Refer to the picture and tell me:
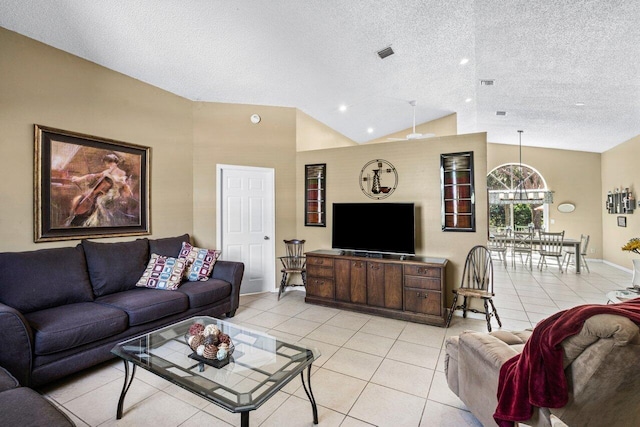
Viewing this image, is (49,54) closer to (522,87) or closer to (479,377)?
(479,377)

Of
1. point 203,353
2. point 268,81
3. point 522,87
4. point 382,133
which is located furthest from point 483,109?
point 203,353

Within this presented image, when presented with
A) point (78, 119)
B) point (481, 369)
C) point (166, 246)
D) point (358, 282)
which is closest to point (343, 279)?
point (358, 282)

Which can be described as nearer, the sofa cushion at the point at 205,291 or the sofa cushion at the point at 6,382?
the sofa cushion at the point at 6,382

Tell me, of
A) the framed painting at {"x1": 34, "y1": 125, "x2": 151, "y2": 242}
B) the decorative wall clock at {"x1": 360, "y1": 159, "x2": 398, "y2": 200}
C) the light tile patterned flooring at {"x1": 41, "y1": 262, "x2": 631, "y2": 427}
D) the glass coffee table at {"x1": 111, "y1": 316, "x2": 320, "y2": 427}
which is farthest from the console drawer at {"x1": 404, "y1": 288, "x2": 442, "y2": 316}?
the framed painting at {"x1": 34, "y1": 125, "x2": 151, "y2": 242}

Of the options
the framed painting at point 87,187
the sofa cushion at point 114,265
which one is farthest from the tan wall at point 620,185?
the framed painting at point 87,187

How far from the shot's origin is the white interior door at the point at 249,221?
4.68m

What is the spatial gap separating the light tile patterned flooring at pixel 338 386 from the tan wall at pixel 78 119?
1.71m

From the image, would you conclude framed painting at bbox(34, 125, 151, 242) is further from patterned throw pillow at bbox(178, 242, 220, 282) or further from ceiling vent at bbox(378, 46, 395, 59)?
ceiling vent at bbox(378, 46, 395, 59)

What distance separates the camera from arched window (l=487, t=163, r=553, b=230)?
8625 millimetres

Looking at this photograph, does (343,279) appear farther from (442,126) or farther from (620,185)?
(620,185)

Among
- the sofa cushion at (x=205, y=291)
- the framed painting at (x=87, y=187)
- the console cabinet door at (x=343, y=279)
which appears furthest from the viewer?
the console cabinet door at (x=343, y=279)

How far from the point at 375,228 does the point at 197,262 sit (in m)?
2.36

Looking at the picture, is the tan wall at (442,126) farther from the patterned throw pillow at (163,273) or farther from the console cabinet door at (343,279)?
the patterned throw pillow at (163,273)

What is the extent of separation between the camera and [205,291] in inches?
131
